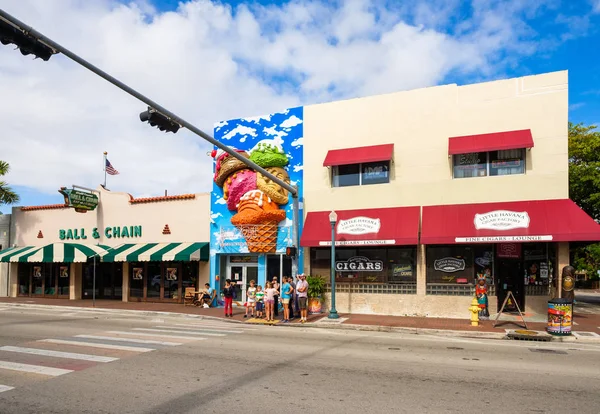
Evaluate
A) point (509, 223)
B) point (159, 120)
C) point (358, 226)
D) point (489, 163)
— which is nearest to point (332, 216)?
point (358, 226)

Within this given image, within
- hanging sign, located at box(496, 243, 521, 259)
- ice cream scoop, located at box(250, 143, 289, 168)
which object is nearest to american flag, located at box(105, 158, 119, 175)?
ice cream scoop, located at box(250, 143, 289, 168)

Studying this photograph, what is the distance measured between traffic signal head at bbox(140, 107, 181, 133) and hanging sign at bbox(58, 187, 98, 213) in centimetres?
1425

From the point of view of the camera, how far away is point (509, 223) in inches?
627

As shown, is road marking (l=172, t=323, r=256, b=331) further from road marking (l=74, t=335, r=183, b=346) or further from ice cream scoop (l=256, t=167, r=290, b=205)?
ice cream scoop (l=256, t=167, r=290, b=205)

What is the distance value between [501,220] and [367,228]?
4763 millimetres

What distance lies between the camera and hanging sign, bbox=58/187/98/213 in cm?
2397

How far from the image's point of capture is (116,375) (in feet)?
26.4

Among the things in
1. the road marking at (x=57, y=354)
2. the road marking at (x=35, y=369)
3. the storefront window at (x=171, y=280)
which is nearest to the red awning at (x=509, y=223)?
the road marking at (x=57, y=354)

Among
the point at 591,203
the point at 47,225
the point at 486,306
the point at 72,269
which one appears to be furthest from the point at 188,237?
the point at 591,203

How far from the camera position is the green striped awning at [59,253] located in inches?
930

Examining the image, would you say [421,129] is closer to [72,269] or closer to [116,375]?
[116,375]

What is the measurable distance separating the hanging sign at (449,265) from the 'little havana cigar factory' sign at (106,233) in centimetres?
1521

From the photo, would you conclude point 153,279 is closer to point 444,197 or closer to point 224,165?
point 224,165

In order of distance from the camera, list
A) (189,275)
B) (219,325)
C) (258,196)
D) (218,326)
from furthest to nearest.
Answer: (189,275), (258,196), (219,325), (218,326)
